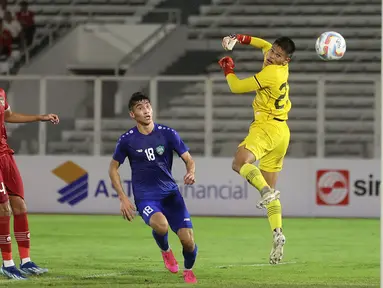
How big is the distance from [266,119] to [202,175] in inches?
282

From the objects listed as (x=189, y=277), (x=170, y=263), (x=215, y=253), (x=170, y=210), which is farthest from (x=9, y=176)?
(x=215, y=253)

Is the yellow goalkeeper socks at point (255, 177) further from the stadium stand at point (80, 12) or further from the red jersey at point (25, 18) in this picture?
the stadium stand at point (80, 12)

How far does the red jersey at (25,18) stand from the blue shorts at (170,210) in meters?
14.8

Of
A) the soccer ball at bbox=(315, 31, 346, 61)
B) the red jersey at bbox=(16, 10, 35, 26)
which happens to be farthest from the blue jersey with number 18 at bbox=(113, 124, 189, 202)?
the red jersey at bbox=(16, 10, 35, 26)

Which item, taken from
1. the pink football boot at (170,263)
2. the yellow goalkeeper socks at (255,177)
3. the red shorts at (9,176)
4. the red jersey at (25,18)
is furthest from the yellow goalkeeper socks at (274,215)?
the red jersey at (25,18)

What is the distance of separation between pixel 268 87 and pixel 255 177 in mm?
1048

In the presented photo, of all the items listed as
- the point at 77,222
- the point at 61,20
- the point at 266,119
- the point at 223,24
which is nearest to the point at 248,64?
the point at 223,24

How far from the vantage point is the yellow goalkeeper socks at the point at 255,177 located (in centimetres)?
1160

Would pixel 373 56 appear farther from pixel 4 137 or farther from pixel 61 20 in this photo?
pixel 4 137

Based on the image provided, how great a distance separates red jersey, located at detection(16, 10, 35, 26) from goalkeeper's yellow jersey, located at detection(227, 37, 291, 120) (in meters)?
13.3

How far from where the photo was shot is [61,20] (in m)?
26.5

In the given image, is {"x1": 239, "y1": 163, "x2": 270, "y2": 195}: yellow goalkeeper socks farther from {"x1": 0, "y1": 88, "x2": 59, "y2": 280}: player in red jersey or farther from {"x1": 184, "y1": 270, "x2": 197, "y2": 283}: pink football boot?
{"x1": 0, "y1": 88, "x2": 59, "y2": 280}: player in red jersey

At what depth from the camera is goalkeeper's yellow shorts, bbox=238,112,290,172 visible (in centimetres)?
1226

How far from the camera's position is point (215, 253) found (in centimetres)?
1381
